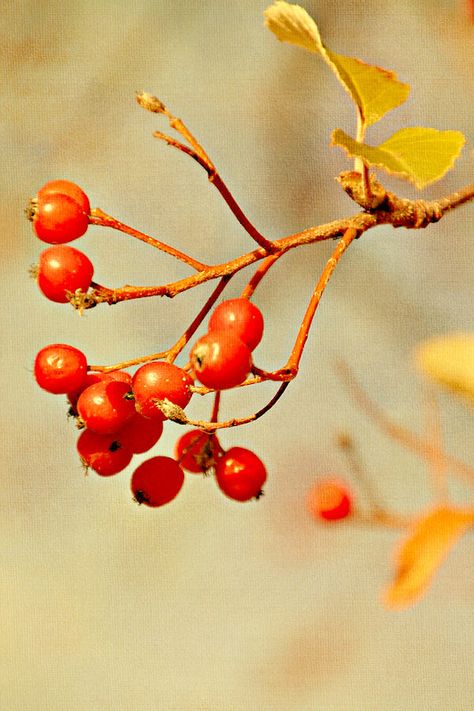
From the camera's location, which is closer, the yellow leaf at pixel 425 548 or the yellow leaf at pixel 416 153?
the yellow leaf at pixel 425 548

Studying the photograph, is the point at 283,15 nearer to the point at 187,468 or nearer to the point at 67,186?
the point at 67,186

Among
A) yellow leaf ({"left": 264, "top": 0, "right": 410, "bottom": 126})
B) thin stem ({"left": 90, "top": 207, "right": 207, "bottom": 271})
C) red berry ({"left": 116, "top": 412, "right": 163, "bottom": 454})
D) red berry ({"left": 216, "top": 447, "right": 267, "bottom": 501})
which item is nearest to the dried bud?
thin stem ({"left": 90, "top": 207, "right": 207, "bottom": 271})

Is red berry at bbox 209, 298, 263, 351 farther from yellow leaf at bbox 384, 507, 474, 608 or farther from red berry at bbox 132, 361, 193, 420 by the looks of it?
yellow leaf at bbox 384, 507, 474, 608

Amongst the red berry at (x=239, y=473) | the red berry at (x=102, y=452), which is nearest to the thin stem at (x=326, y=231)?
the red berry at (x=102, y=452)

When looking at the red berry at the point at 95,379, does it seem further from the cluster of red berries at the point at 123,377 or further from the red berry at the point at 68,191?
the red berry at the point at 68,191

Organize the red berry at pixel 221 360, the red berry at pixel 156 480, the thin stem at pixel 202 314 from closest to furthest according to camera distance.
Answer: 1. the red berry at pixel 221 360
2. the thin stem at pixel 202 314
3. the red berry at pixel 156 480

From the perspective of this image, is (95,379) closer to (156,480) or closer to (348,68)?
(156,480)

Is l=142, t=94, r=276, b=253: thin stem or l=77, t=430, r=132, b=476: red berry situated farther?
l=77, t=430, r=132, b=476: red berry
